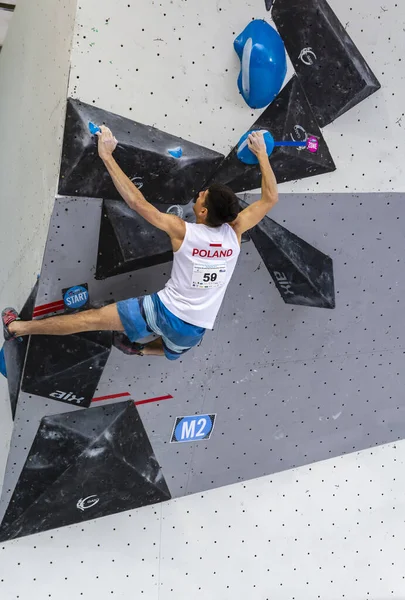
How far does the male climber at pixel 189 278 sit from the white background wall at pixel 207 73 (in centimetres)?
16

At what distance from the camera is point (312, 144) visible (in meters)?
2.62

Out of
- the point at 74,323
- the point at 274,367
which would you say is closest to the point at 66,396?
the point at 74,323

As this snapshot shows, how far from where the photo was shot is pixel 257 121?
2494 millimetres

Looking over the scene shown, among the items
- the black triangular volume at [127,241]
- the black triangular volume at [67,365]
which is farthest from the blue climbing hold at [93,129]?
the black triangular volume at [67,365]

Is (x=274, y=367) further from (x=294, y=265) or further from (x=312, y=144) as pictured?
(x=312, y=144)

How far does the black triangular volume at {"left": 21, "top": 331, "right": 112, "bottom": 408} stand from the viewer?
96.7 inches

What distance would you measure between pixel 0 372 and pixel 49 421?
11.4 inches

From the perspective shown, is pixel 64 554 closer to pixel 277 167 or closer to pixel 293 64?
pixel 277 167

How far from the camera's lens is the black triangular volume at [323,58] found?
8.16 feet

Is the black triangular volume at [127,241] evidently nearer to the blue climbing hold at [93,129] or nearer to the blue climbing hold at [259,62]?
the blue climbing hold at [93,129]

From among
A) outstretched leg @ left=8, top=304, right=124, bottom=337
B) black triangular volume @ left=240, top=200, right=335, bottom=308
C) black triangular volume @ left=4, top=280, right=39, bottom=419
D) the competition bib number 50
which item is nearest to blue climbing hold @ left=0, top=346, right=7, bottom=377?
black triangular volume @ left=4, top=280, right=39, bottom=419

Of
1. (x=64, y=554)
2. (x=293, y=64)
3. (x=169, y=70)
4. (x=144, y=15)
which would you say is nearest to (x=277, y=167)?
(x=293, y=64)

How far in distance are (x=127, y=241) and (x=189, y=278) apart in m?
0.28

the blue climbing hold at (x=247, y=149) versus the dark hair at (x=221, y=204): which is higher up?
the blue climbing hold at (x=247, y=149)
